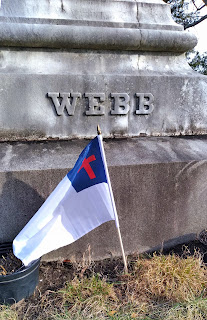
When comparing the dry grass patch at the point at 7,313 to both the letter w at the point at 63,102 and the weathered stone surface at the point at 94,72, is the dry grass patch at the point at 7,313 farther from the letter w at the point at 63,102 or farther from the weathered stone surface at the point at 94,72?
the letter w at the point at 63,102

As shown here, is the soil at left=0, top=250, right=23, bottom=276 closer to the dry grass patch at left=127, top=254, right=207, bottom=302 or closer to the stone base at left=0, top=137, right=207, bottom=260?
the stone base at left=0, top=137, right=207, bottom=260

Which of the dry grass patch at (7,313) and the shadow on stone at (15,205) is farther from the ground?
the shadow on stone at (15,205)

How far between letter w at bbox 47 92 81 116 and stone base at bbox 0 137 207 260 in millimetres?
371

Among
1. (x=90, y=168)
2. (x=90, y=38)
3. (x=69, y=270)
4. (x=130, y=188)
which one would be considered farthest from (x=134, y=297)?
(x=90, y=38)

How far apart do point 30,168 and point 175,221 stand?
1.77m

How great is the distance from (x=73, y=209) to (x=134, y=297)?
94 cm

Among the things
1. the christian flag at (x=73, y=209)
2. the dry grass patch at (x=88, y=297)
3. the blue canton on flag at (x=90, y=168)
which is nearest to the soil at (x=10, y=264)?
the christian flag at (x=73, y=209)

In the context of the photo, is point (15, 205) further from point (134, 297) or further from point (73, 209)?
point (134, 297)

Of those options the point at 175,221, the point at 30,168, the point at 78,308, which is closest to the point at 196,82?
the point at 175,221

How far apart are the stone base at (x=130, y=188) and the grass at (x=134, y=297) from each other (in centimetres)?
44

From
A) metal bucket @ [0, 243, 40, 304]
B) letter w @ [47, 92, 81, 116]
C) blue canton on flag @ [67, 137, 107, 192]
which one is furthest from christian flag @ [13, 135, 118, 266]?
letter w @ [47, 92, 81, 116]

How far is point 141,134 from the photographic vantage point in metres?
3.50

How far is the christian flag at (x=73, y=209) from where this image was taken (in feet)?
7.73

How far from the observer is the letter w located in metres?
3.11
